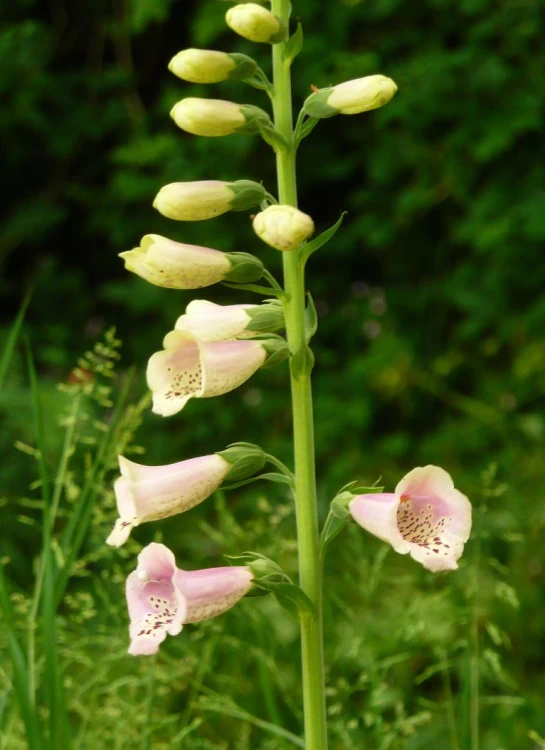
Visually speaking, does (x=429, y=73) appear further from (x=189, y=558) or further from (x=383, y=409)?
(x=189, y=558)

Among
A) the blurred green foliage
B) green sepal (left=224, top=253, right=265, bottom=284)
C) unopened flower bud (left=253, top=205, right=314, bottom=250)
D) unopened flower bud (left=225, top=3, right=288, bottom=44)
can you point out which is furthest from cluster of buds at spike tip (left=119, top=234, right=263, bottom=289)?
the blurred green foliage

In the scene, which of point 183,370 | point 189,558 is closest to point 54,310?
point 189,558

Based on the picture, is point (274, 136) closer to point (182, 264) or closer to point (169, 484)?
point (182, 264)

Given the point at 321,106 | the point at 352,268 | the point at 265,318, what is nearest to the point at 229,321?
the point at 265,318

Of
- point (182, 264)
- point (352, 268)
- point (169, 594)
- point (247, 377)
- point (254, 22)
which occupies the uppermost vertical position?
point (352, 268)

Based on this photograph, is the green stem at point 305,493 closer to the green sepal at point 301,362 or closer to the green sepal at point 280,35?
the green sepal at point 301,362

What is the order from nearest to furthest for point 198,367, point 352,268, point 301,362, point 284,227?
point 284,227, point 301,362, point 198,367, point 352,268

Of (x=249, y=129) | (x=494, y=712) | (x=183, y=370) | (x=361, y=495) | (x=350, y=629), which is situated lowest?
(x=494, y=712)
